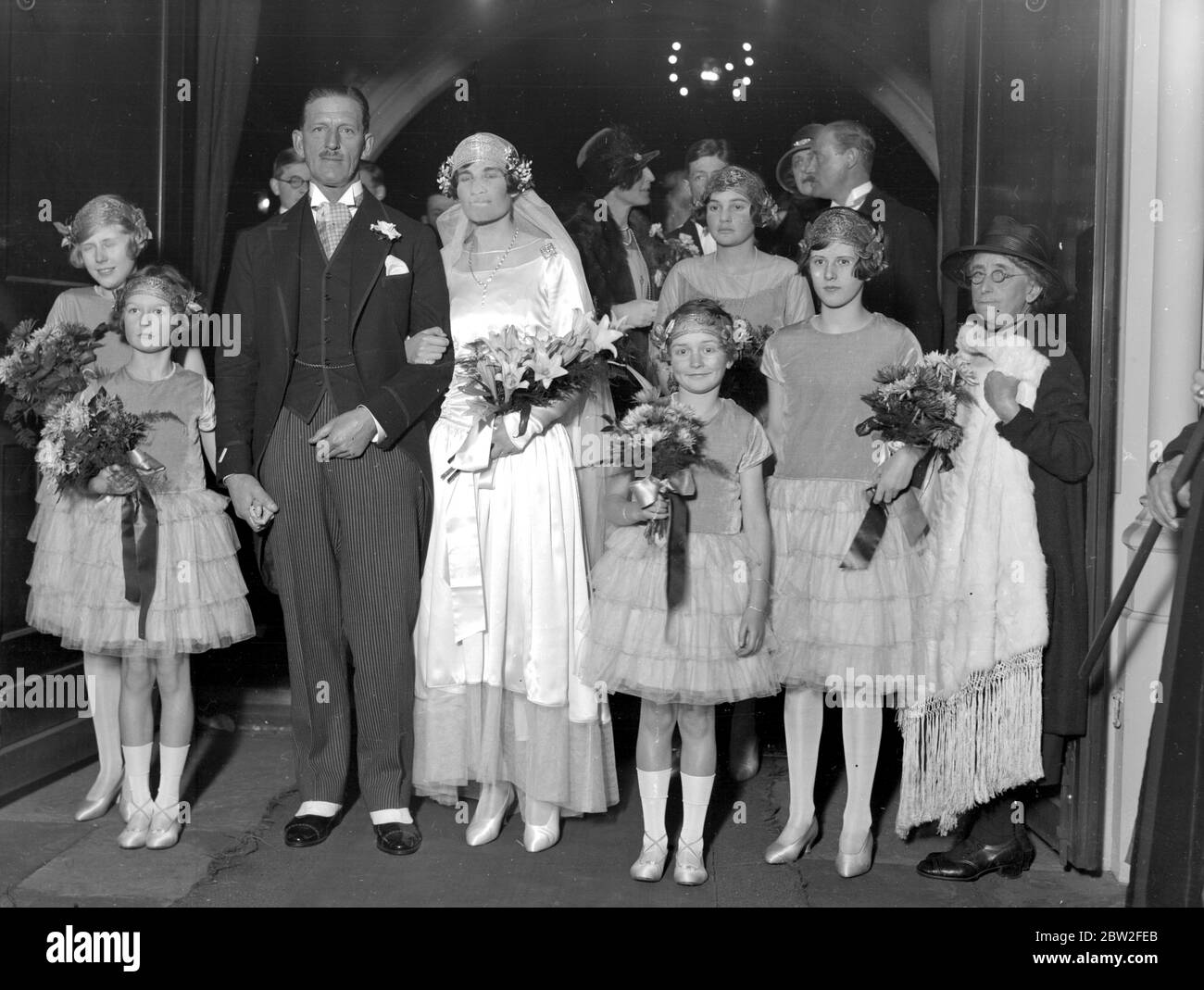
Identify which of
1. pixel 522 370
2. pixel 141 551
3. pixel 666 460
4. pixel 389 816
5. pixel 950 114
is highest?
pixel 950 114

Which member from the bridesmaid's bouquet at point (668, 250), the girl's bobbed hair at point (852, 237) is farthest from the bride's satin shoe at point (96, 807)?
the girl's bobbed hair at point (852, 237)

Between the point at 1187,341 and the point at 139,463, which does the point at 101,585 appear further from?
the point at 1187,341

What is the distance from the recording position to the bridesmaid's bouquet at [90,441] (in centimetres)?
419

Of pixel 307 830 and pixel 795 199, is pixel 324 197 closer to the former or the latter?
pixel 307 830

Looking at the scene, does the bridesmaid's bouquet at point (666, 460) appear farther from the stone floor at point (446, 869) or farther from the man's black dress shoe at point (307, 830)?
the man's black dress shoe at point (307, 830)

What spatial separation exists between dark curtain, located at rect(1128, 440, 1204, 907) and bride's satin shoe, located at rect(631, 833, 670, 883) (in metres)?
1.37

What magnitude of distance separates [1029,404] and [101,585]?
3050mm

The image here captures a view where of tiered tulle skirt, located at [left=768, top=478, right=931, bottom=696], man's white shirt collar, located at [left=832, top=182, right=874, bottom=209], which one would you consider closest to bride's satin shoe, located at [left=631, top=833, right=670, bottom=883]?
tiered tulle skirt, located at [left=768, top=478, right=931, bottom=696]

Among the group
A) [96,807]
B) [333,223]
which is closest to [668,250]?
[333,223]

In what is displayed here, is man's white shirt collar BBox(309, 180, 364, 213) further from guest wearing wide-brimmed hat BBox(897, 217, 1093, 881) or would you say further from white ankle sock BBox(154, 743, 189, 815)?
guest wearing wide-brimmed hat BBox(897, 217, 1093, 881)

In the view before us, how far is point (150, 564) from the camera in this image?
168 inches

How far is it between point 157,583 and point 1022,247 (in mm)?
2980

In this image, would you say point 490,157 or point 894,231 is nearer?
point 490,157

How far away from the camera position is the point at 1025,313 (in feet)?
13.9
